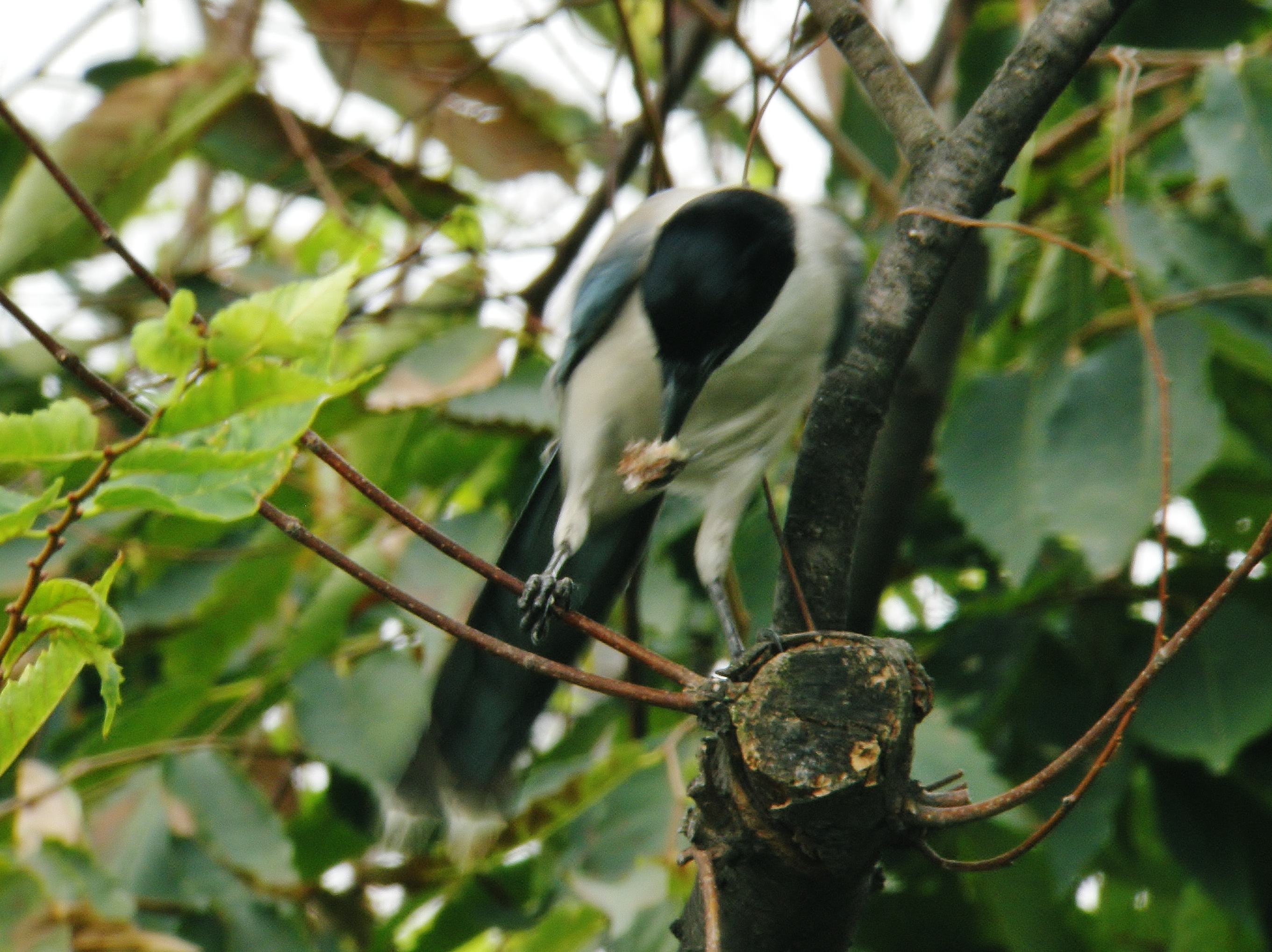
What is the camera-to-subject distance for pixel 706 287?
201 cm

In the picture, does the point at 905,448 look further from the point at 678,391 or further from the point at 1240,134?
the point at 1240,134

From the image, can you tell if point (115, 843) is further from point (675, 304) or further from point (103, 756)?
point (675, 304)

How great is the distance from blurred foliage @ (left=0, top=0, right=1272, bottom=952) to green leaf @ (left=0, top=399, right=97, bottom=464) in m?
1.03

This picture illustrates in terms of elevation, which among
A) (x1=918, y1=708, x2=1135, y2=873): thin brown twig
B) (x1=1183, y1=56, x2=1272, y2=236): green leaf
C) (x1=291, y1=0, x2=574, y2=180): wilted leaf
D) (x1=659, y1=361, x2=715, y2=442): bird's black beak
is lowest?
(x1=918, y1=708, x2=1135, y2=873): thin brown twig

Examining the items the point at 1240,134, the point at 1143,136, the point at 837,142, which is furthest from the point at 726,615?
the point at 1143,136

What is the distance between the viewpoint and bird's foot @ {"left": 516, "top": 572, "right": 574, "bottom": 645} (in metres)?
2.01

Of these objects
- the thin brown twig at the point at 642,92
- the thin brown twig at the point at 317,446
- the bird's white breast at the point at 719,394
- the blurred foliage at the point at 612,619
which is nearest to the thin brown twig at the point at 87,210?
the thin brown twig at the point at 317,446

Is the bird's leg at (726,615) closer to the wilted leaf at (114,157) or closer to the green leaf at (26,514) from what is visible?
the green leaf at (26,514)

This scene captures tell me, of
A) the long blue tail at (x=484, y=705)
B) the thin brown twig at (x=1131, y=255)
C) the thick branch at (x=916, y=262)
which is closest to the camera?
the thick branch at (x=916, y=262)

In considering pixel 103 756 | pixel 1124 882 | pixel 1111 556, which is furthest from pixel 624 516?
pixel 1124 882

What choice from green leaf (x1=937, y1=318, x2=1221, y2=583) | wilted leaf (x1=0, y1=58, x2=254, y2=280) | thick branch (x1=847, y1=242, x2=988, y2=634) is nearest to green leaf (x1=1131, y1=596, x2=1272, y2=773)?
green leaf (x1=937, y1=318, x2=1221, y2=583)

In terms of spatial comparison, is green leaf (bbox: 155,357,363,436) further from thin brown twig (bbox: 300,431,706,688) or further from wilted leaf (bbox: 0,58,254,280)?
wilted leaf (bbox: 0,58,254,280)

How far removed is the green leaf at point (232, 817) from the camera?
7.21ft

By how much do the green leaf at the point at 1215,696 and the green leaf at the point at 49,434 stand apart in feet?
6.59
